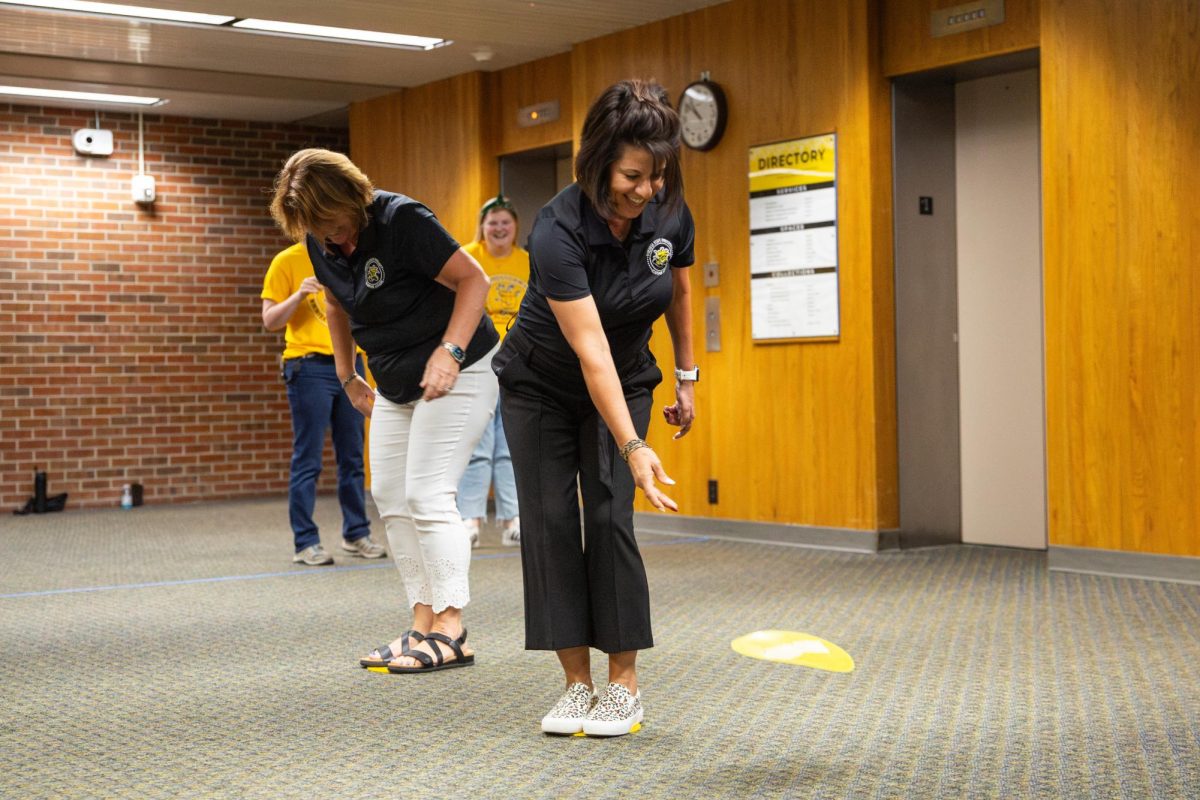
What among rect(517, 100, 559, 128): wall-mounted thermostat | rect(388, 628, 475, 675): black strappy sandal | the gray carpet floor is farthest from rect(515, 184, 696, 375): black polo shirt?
rect(517, 100, 559, 128): wall-mounted thermostat

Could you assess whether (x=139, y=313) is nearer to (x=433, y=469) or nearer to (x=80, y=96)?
(x=80, y=96)

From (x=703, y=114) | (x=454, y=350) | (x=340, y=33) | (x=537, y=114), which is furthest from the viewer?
(x=537, y=114)

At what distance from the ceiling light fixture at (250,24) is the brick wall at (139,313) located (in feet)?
9.40

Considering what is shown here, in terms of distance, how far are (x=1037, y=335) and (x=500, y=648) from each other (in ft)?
11.2

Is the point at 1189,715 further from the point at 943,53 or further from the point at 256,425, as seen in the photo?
the point at 256,425

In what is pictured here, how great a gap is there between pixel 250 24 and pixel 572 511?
5.38 m

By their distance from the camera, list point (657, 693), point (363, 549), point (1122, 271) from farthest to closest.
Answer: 1. point (363, 549)
2. point (1122, 271)
3. point (657, 693)

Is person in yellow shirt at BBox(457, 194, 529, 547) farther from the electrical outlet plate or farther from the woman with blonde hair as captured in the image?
the electrical outlet plate

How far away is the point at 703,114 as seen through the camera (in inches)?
282

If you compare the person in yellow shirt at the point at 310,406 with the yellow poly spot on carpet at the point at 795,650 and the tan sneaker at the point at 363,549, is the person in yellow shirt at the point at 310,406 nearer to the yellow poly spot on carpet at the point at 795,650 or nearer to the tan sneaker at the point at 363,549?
the tan sneaker at the point at 363,549

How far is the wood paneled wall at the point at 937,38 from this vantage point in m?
5.91

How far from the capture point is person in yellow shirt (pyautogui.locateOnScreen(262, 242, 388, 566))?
19.7 ft

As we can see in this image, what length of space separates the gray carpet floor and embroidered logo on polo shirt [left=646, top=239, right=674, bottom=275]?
3.31 feet

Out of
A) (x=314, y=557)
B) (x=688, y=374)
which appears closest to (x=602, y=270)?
(x=688, y=374)
